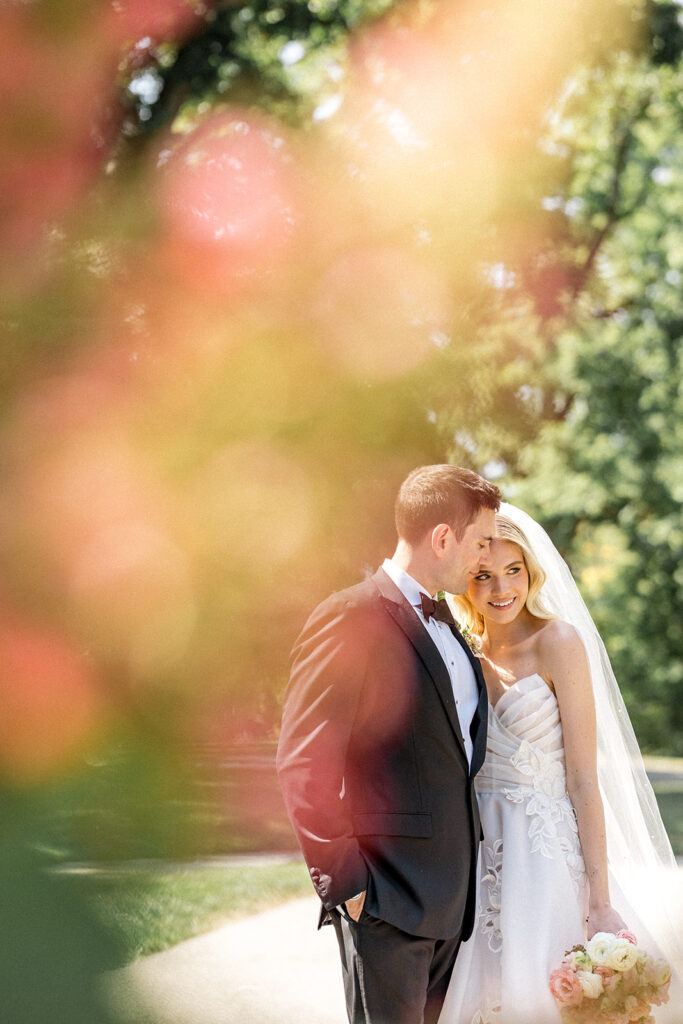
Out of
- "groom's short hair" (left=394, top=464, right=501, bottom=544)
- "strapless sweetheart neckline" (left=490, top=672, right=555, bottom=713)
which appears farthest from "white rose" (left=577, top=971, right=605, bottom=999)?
"groom's short hair" (left=394, top=464, right=501, bottom=544)

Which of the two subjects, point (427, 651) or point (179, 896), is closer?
point (427, 651)

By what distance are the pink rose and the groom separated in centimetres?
33

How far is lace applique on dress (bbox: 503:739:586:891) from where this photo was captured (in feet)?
13.6

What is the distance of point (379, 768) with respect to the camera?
3.49m

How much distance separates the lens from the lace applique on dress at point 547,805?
4.14 meters

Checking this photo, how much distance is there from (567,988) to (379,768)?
1.04 m

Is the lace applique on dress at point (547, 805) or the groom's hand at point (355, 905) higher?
the groom's hand at point (355, 905)

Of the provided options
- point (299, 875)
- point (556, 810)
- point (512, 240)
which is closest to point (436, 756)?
point (556, 810)

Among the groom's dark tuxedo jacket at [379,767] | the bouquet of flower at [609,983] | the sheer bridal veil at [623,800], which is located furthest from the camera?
the sheer bridal veil at [623,800]

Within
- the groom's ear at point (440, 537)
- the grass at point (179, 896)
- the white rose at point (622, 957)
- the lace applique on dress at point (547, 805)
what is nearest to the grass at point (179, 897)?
the grass at point (179, 896)

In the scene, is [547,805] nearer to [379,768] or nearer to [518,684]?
[518,684]

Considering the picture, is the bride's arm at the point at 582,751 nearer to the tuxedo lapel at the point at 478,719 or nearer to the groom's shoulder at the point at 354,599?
the tuxedo lapel at the point at 478,719

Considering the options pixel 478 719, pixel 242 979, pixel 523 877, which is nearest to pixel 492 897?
pixel 523 877

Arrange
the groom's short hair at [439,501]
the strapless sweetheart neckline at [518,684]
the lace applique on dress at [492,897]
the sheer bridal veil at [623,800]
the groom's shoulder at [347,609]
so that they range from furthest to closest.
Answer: the sheer bridal veil at [623,800]
the strapless sweetheart neckline at [518,684]
the lace applique on dress at [492,897]
the groom's short hair at [439,501]
the groom's shoulder at [347,609]
